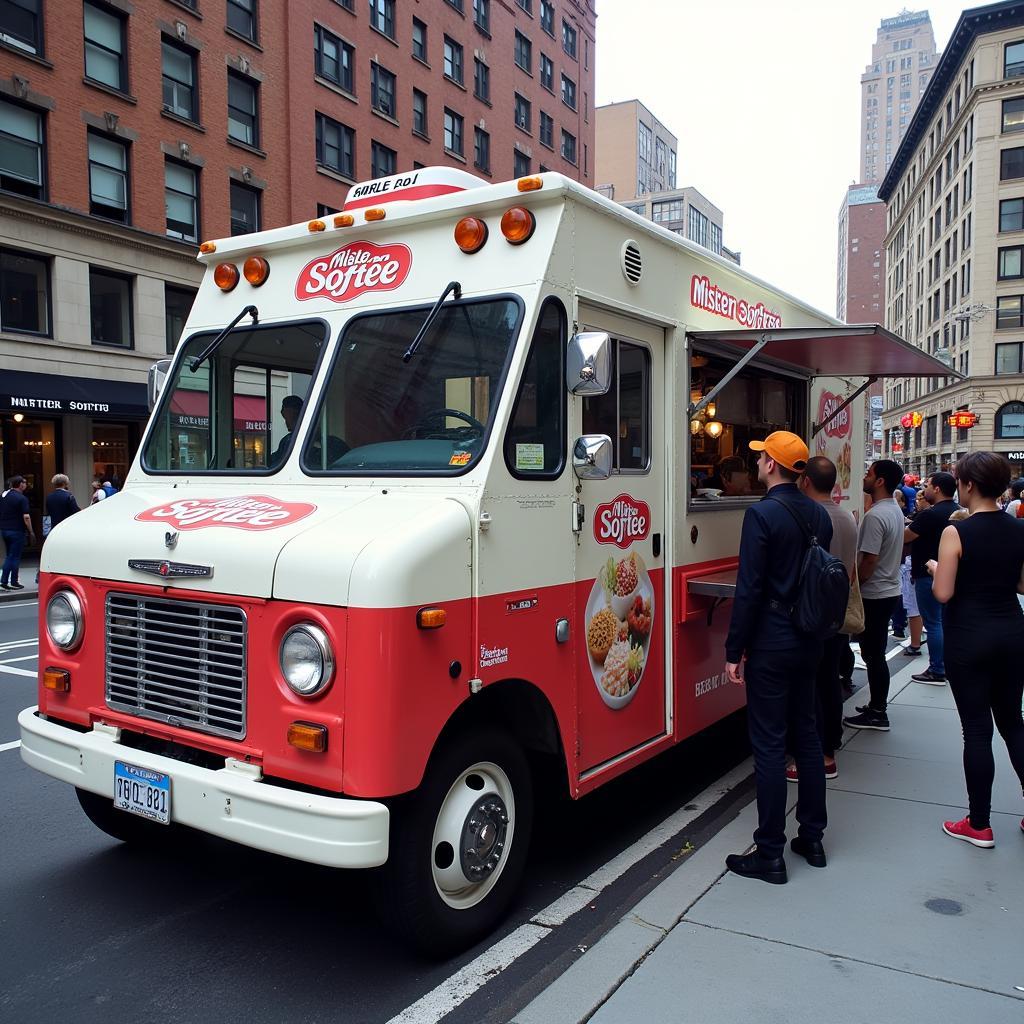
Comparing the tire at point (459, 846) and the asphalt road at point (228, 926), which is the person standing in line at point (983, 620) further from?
the tire at point (459, 846)

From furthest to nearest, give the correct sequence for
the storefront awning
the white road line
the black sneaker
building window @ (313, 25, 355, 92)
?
building window @ (313, 25, 355, 92), the storefront awning, the black sneaker, the white road line

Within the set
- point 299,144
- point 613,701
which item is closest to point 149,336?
point 299,144

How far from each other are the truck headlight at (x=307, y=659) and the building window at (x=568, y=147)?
43.0 meters

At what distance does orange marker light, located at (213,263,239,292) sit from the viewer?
184 inches

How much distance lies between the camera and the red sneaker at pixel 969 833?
14.6 feet

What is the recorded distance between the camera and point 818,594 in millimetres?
3979

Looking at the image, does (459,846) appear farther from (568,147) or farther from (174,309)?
(568,147)

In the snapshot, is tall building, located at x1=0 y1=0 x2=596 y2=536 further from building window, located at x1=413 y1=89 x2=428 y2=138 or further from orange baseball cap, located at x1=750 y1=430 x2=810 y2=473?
orange baseball cap, located at x1=750 y1=430 x2=810 y2=473

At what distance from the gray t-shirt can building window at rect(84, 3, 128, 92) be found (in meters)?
20.8

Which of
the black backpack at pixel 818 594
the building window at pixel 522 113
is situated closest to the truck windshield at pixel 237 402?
the black backpack at pixel 818 594

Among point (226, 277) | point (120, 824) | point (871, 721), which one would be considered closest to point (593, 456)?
point (226, 277)

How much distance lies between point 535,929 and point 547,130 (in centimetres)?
4182

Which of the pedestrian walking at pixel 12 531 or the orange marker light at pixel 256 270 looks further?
the pedestrian walking at pixel 12 531

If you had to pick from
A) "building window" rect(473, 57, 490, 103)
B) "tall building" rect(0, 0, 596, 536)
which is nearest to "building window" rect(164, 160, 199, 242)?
"tall building" rect(0, 0, 596, 536)
